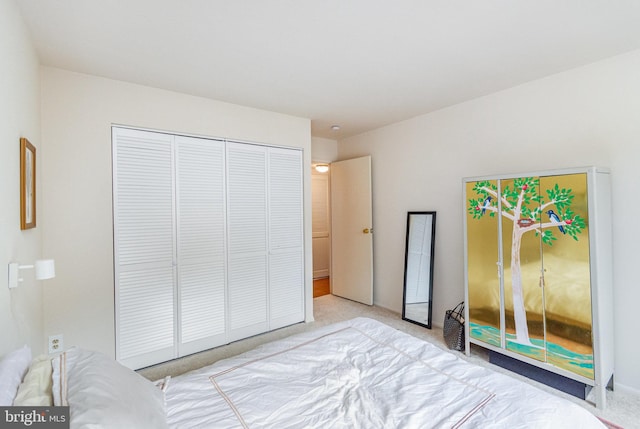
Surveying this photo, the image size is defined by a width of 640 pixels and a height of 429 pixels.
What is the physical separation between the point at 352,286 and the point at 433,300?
50.6 inches

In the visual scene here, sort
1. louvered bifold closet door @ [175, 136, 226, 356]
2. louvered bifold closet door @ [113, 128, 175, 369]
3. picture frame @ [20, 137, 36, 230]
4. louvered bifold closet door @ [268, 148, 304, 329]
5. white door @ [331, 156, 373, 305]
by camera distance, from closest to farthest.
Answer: picture frame @ [20, 137, 36, 230], louvered bifold closet door @ [113, 128, 175, 369], louvered bifold closet door @ [175, 136, 226, 356], louvered bifold closet door @ [268, 148, 304, 329], white door @ [331, 156, 373, 305]

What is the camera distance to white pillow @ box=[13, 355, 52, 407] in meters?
0.86

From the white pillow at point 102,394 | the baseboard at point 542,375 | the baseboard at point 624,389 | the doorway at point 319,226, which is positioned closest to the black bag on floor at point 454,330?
the baseboard at point 542,375

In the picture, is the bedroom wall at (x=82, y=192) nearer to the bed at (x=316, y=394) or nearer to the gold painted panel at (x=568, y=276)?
the bed at (x=316, y=394)

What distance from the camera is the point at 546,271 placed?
2285 millimetres

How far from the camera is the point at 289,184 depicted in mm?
3557

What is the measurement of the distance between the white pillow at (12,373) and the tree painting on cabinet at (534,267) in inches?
A: 115

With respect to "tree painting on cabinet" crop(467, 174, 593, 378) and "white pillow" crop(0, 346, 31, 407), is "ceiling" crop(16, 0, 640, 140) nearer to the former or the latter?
"tree painting on cabinet" crop(467, 174, 593, 378)

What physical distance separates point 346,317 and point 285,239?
1.30m

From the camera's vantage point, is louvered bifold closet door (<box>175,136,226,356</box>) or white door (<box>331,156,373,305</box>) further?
white door (<box>331,156,373,305</box>)

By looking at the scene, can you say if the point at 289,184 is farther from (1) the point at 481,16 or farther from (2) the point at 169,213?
(1) the point at 481,16

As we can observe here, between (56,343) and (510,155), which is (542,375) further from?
(56,343)

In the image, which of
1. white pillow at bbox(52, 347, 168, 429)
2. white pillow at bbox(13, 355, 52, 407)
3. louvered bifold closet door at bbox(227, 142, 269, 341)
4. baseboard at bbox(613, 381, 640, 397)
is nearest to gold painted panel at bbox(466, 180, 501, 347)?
baseboard at bbox(613, 381, 640, 397)

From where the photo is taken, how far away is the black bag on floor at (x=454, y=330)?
2.89 m
